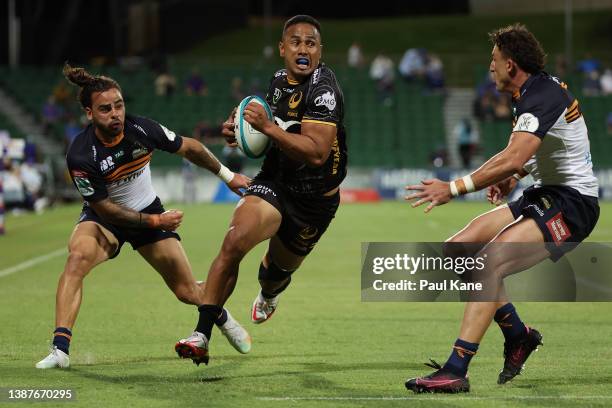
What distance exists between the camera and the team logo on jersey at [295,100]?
8.25m

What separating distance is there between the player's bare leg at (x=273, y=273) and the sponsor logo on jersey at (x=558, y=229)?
2264 millimetres

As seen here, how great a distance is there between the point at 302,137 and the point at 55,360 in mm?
2384

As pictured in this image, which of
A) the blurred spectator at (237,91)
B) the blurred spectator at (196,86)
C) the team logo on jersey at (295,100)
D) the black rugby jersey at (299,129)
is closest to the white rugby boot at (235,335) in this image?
the black rugby jersey at (299,129)

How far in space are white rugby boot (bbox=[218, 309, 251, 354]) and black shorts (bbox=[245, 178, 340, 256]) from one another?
0.78 metres

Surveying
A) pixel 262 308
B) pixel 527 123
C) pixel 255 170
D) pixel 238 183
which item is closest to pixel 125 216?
pixel 238 183

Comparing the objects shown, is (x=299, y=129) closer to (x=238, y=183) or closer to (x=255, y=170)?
(x=238, y=183)

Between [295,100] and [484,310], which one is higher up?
[295,100]

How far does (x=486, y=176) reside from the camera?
692 cm

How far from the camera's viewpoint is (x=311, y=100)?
8.02m

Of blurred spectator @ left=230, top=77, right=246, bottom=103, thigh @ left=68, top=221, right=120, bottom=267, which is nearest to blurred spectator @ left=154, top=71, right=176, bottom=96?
blurred spectator @ left=230, top=77, right=246, bottom=103

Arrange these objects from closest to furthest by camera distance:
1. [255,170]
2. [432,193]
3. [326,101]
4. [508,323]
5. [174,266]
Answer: [432,193] < [508,323] < [326,101] < [174,266] < [255,170]

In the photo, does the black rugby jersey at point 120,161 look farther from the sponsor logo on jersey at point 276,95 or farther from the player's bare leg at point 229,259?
the player's bare leg at point 229,259

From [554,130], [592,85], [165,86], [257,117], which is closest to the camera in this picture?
[554,130]

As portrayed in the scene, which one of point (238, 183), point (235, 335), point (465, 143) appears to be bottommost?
point (465, 143)
